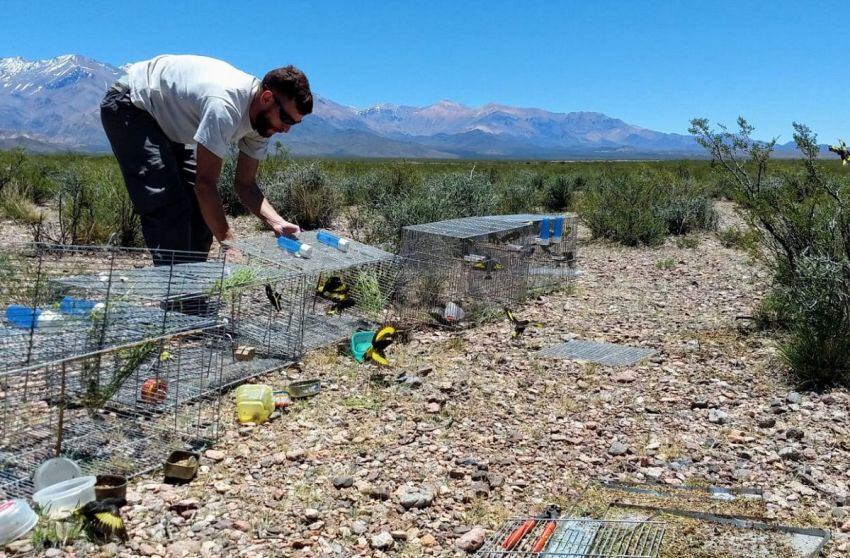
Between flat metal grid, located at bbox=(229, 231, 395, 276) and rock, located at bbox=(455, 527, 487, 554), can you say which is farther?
flat metal grid, located at bbox=(229, 231, 395, 276)

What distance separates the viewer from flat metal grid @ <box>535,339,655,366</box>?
5613 mm

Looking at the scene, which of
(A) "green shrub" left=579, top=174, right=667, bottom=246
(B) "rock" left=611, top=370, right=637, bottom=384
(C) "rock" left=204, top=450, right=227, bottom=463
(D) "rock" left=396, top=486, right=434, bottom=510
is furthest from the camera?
(A) "green shrub" left=579, top=174, right=667, bottom=246

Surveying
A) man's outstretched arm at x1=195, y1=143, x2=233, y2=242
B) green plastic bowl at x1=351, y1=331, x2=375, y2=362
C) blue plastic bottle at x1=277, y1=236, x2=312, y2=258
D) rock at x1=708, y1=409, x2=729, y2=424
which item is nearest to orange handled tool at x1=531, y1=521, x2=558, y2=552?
→ rock at x1=708, y1=409, x2=729, y2=424

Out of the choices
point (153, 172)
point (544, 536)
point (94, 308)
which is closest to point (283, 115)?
point (153, 172)

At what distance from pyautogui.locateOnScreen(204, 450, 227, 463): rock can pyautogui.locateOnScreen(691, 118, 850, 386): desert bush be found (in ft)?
11.9

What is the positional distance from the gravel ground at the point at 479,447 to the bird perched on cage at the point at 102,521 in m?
0.07

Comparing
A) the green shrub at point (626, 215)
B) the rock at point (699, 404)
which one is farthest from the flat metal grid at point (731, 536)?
the green shrub at point (626, 215)

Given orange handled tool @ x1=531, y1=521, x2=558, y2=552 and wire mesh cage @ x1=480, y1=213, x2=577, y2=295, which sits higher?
wire mesh cage @ x1=480, y1=213, x2=577, y2=295

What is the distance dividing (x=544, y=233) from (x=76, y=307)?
238 inches


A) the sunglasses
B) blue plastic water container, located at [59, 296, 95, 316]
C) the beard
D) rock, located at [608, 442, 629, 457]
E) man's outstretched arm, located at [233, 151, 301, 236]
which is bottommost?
rock, located at [608, 442, 629, 457]

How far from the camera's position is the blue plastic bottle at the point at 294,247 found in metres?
5.50

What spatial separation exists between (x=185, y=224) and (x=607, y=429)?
121 inches

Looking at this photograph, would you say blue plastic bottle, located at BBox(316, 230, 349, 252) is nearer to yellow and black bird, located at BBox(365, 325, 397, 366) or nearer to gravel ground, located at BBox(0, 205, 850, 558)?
gravel ground, located at BBox(0, 205, 850, 558)

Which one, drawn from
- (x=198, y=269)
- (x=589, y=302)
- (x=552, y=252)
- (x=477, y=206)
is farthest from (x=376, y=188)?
(x=198, y=269)
